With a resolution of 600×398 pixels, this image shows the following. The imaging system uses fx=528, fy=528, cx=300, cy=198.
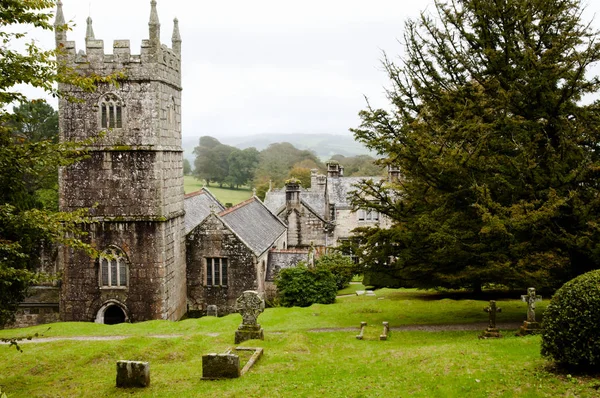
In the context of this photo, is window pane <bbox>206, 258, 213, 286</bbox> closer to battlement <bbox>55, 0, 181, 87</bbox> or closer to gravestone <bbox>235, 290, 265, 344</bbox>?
battlement <bbox>55, 0, 181, 87</bbox>

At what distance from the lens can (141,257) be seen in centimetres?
2592

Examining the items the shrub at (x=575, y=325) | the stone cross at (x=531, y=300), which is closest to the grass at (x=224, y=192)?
the stone cross at (x=531, y=300)

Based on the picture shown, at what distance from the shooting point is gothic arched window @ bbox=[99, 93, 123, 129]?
25500 millimetres

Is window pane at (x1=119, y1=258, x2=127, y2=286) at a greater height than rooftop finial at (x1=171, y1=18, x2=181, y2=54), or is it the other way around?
rooftop finial at (x1=171, y1=18, x2=181, y2=54)

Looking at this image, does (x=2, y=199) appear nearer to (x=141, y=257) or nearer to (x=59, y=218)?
(x=59, y=218)

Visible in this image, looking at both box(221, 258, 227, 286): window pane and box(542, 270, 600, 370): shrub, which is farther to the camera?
box(221, 258, 227, 286): window pane

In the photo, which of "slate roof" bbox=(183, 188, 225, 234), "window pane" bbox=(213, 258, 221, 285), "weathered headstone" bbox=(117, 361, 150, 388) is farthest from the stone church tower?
"weathered headstone" bbox=(117, 361, 150, 388)

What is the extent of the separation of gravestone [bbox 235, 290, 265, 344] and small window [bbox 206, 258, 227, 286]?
11.2 metres

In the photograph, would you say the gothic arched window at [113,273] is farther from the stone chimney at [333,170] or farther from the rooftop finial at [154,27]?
the stone chimney at [333,170]

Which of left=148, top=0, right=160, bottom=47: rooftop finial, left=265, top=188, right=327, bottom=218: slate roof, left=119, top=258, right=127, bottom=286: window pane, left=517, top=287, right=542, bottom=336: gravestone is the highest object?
left=148, top=0, right=160, bottom=47: rooftop finial

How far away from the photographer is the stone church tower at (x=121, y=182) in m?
25.4

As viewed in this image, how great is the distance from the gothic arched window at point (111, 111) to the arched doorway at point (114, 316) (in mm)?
9185

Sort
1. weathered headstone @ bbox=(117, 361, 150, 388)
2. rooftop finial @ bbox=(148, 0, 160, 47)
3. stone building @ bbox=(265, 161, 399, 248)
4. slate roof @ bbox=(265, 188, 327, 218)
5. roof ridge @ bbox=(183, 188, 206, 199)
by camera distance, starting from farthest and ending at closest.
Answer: slate roof @ bbox=(265, 188, 327, 218) → stone building @ bbox=(265, 161, 399, 248) → roof ridge @ bbox=(183, 188, 206, 199) → rooftop finial @ bbox=(148, 0, 160, 47) → weathered headstone @ bbox=(117, 361, 150, 388)

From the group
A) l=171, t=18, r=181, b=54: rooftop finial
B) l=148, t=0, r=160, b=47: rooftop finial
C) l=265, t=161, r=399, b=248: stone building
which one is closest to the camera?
l=148, t=0, r=160, b=47: rooftop finial
